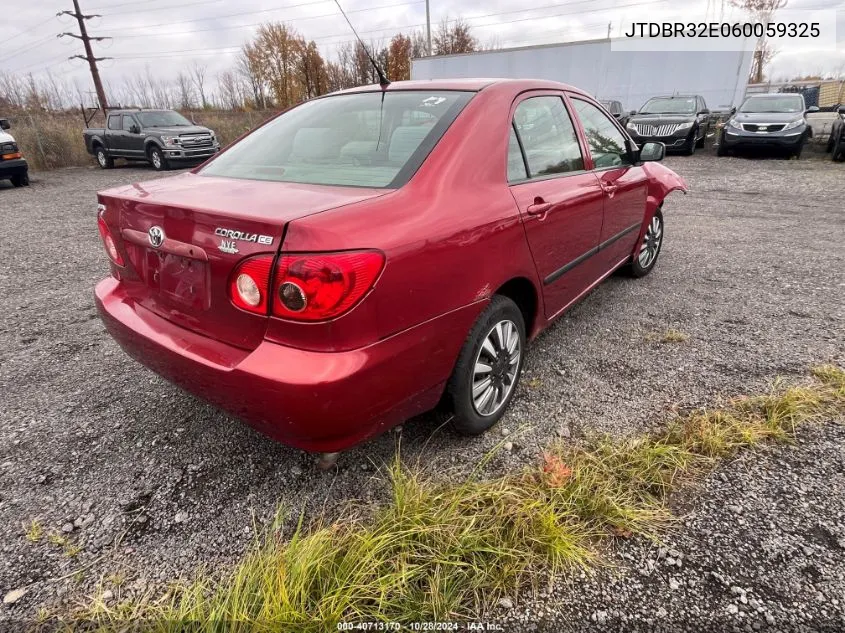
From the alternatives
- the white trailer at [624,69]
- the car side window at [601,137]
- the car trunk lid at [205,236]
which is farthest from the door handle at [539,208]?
the white trailer at [624,69]

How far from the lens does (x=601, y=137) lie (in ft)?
11.1

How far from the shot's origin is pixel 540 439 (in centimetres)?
235

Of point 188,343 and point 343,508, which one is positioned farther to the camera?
point 343,508

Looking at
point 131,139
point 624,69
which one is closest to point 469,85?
point 131,139

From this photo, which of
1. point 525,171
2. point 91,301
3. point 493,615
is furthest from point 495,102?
point 91,301

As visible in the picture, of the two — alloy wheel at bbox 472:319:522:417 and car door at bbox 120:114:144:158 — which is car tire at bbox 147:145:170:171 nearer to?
car door at bbox 120:114:144:158

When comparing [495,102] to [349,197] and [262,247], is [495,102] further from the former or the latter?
[262,247]

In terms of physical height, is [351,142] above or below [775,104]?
above

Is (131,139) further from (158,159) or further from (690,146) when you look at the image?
(690,146)

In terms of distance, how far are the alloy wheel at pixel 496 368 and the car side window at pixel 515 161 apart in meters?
0.69

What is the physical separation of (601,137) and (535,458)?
7.58ft

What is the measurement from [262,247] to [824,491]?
234cm

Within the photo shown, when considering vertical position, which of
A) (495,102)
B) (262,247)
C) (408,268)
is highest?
(495,102)

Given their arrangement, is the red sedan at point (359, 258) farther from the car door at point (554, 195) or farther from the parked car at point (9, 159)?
the parked car at point (9, 159)
